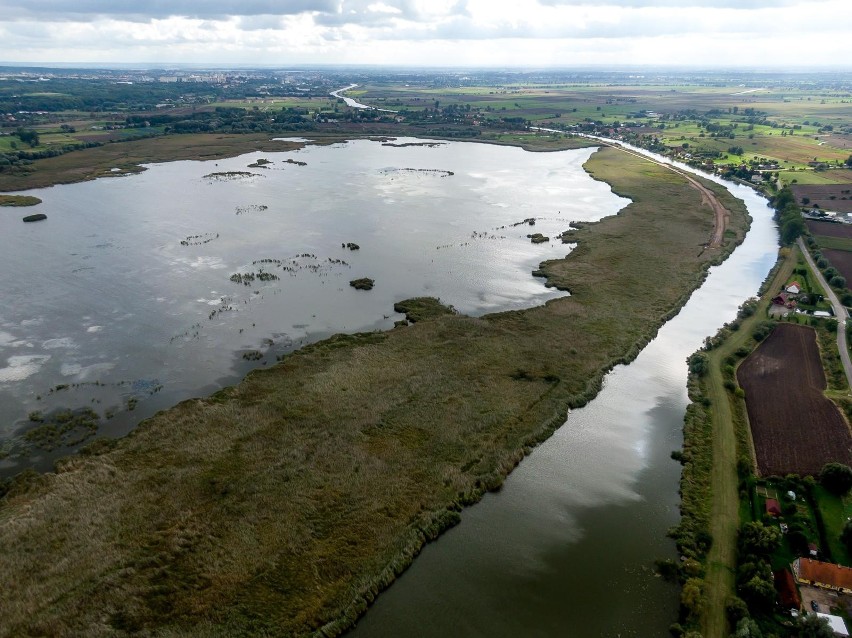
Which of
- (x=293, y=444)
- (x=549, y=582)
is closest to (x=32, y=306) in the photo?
(x=293, y=444)

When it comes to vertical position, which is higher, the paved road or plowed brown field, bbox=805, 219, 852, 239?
plowed brown field, bbox=805, 219, 852, 239

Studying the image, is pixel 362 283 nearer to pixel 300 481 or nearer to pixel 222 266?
pixel 222 266

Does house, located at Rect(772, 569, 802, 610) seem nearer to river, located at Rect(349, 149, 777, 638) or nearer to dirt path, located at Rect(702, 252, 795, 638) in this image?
dirt path, located at Rect(702, 252, 795, 638)

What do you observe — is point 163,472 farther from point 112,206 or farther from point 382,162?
point 382,162

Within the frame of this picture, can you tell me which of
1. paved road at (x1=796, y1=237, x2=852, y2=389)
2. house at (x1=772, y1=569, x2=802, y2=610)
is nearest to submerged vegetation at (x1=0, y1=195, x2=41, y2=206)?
house at (x1=772, y1=569, x2=802, y2=610)

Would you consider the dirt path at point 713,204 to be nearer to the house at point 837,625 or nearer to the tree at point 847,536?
the tree at point 847,536
